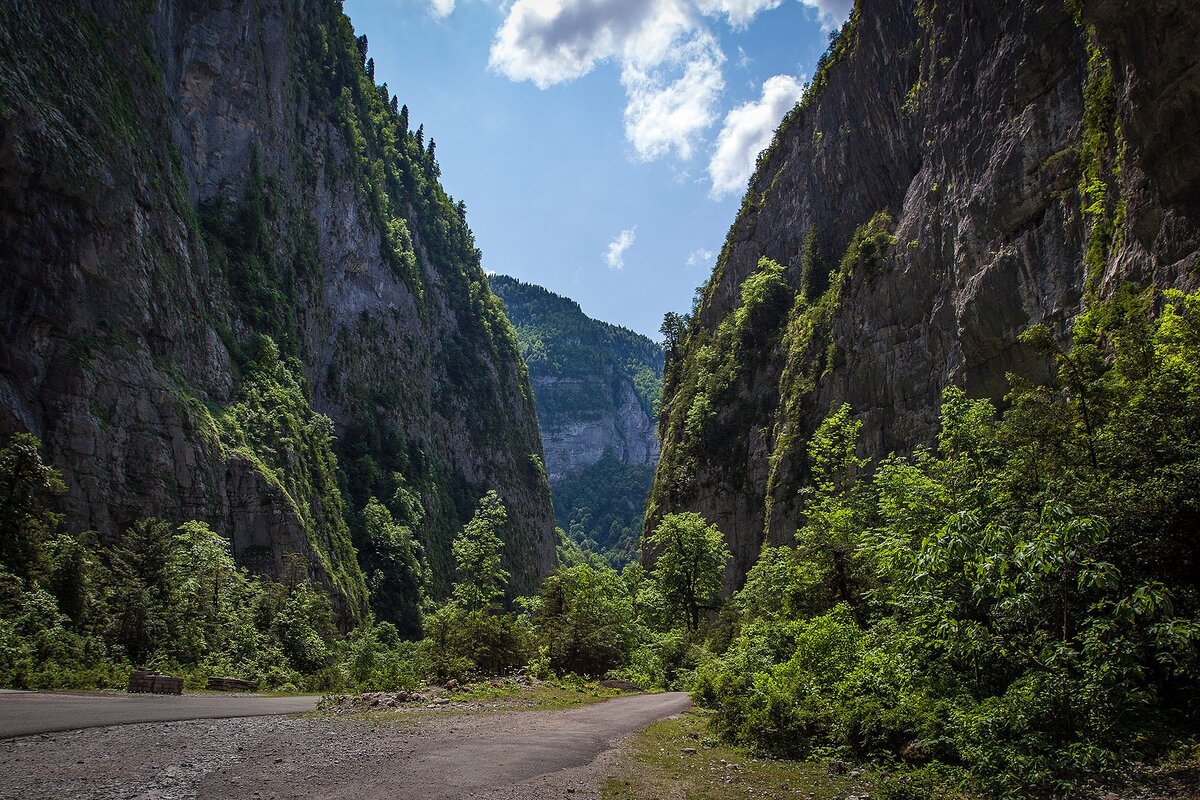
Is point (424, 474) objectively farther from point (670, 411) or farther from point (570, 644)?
point (570, 644)

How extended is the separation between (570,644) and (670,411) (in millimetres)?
39361

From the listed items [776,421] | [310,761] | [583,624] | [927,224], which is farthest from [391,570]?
[310,761]

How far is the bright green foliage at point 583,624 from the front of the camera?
1043 inches

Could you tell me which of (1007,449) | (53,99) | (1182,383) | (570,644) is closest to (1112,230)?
(1007,449)

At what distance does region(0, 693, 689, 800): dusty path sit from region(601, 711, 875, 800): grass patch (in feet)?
1.60

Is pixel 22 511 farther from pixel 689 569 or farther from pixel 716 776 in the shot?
pixel 689 569

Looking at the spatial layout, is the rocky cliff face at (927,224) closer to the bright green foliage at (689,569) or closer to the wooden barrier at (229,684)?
the bright green foliage at (689,569)

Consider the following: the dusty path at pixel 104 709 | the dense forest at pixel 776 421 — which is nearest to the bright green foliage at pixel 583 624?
the dense forest at pixel 776 421

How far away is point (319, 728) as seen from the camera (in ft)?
40.2

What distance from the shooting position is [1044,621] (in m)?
8.84

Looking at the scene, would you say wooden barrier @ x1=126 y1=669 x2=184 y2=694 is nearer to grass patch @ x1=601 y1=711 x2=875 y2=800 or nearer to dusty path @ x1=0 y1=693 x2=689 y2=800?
dusty path @ x1=0 y1=693 x2=689 y2=800

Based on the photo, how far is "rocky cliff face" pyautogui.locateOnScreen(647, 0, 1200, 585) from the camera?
1747cm

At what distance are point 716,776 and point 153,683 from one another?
16.6 m

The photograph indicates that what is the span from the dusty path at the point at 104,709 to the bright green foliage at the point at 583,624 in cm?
1052
